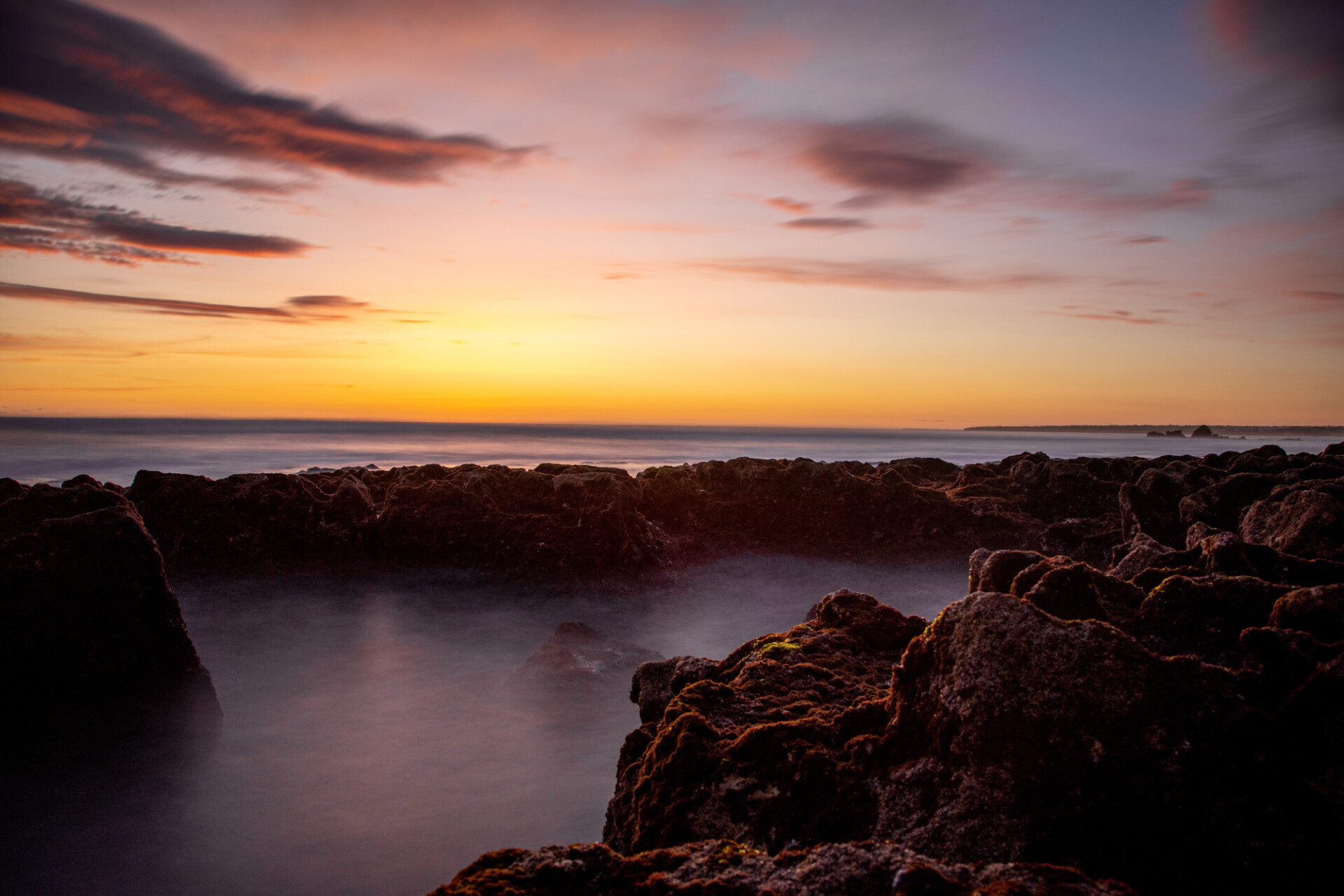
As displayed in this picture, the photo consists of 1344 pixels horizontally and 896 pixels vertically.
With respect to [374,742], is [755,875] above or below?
above

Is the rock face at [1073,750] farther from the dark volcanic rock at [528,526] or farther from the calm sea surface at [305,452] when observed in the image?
the calm sea surface at [305,452]

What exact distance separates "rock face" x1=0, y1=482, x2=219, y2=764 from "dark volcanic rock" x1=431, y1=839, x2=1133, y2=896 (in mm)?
7477

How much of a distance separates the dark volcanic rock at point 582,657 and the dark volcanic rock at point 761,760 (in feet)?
16.8

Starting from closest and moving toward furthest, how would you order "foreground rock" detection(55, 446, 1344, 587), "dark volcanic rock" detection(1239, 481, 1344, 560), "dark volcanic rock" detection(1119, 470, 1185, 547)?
"dark volcanic rock" detection(1239, 481, 1344, 560) → "dark volcanic rock" detection(1119, 470, 1185, 547) → "foreground rock" detection(55, 446, 1344, 587)

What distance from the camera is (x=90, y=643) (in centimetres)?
823

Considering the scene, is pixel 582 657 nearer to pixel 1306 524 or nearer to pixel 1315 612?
pixel 1306 524

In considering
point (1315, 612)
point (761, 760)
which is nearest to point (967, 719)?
point (761, 760)

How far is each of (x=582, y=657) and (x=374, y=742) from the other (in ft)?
9.51

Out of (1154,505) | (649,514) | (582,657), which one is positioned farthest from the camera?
(649,514)

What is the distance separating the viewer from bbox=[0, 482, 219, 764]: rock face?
25.8ft

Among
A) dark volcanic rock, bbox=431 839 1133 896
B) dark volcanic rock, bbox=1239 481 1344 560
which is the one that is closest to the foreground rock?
dark volcanic rock, bbox=1239 481 1344 560

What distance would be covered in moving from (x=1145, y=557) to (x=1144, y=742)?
3538 mm

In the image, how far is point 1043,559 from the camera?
16.5ft

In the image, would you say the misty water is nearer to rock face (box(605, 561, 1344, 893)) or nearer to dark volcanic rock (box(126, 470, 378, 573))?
dark volcanic rock (box(126, 470, 378, 573))
